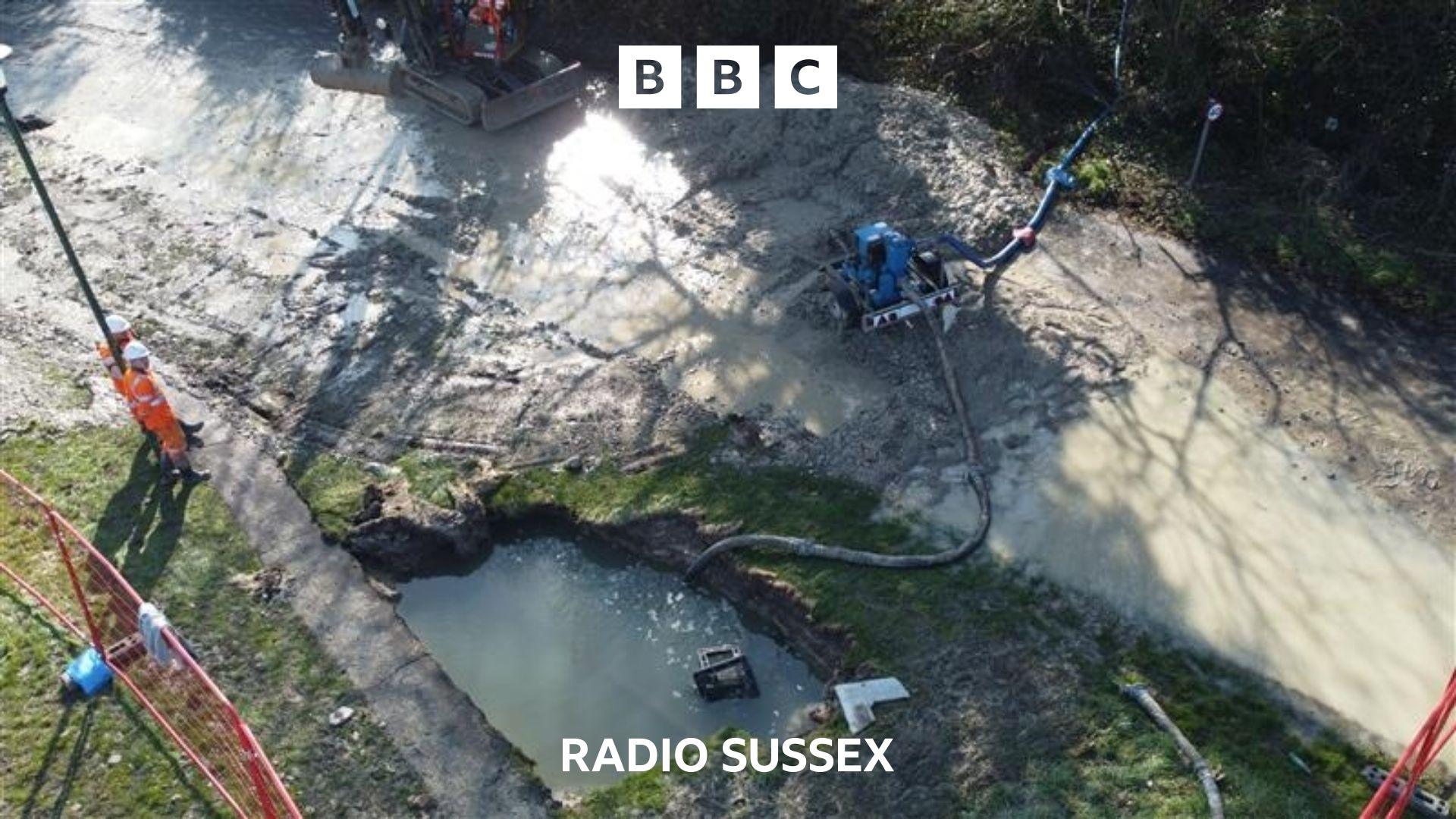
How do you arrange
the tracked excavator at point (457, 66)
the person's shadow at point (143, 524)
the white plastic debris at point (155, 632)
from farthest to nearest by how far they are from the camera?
the tracked excavator at point (457, 66) → the person's shadow at point (143, 524) → the white plastic debris at point (155, 632)

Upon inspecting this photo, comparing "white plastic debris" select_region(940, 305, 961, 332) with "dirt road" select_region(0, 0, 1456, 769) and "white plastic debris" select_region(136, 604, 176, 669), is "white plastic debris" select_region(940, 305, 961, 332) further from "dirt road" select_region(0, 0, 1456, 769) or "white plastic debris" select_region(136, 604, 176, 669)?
"white plastic debris" select_region(136, 604, 176, 669)

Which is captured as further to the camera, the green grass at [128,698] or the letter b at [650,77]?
the letter b at [650,77]

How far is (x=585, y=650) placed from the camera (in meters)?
11.1

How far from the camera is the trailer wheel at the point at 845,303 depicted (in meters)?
13.4

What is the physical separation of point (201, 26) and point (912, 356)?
594 inches

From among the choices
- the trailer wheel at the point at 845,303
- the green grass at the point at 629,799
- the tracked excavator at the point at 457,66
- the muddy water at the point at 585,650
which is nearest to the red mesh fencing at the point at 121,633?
the muddy water at the point at 585,650

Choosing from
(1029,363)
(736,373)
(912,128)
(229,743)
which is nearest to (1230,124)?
(912,128)

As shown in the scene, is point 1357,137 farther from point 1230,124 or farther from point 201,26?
point 201,26

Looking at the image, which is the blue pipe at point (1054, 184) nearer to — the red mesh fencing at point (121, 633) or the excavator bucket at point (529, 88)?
the excavator bucket at point (529, 88)

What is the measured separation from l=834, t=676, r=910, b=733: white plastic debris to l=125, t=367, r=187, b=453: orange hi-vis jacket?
7113mm

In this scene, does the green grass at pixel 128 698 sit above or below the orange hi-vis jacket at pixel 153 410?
below

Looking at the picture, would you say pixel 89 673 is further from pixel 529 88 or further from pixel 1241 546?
pixel 1241 546

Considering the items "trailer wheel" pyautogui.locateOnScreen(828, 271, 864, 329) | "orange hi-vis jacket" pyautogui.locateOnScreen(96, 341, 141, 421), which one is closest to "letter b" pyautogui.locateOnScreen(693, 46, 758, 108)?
"trailer wheel" pyautogui.locateOnScreen(828, 271, 864, 329)

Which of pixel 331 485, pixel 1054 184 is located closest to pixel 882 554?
pixel 331 485
